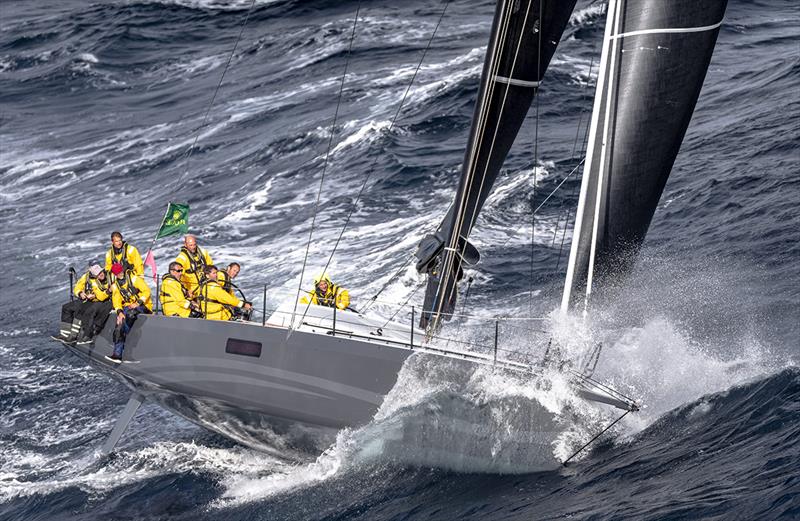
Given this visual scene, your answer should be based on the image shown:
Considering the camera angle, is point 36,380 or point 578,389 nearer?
point 578,389

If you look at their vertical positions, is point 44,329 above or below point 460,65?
below

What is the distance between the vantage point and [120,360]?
1409 centimetres

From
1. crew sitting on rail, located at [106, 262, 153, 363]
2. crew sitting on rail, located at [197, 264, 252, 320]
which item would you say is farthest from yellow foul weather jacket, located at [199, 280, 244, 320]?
crew sitting on rail, located at [106, 262, 153, 363]

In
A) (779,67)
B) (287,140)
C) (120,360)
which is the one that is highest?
(779,67)

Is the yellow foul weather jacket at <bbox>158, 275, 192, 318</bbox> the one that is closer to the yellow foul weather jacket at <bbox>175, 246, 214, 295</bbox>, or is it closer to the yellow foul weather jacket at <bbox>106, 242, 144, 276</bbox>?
the yellow foul weather jacket at <bbox>175, 246, 214, 295</bbox>

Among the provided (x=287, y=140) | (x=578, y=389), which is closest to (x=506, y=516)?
(x=578, y=389)

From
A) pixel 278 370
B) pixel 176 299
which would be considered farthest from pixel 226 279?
pixel 278 370

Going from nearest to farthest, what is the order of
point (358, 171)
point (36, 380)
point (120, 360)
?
1. point (120, 360)
2. point (36, 380)
3. point (358, 171)

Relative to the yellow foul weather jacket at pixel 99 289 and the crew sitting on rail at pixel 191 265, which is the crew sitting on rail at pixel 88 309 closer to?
the yellow foul weather jacket at pixel 99 289

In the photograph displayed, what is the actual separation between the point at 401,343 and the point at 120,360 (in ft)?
12.2

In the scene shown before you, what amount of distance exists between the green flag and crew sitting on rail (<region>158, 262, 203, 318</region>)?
101 centimetres

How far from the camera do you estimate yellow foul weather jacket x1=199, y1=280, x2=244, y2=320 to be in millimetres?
13562

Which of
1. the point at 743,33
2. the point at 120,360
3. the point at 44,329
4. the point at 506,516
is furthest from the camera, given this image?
the point at 743,33

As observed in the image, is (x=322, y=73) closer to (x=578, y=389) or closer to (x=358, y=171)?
(x=358, y=171)
